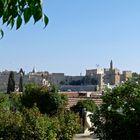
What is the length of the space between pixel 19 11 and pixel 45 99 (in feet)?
66.3

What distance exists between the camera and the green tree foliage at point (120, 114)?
8.27 meters

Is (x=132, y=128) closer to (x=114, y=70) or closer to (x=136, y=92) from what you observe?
(x=136, y=92)

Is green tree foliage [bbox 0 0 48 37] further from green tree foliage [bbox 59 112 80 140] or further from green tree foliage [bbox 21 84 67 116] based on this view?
green tree foliage [bbox 21 84 67 116]

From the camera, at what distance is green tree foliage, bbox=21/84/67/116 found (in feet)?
73.0

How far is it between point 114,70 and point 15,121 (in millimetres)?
162178

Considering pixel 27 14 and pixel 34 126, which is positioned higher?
pixel 27 14

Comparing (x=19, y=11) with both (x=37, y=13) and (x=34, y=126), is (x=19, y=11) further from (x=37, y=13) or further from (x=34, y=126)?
(x=34, y=126)

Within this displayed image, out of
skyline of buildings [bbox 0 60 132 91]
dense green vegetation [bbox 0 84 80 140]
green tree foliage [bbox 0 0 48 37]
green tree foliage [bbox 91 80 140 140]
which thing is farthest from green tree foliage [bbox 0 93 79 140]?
skyline of buildings [bbox 0 60 132 91]

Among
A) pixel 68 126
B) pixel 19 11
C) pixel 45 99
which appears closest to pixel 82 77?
pixel 45 99

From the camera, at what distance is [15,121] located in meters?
10.9

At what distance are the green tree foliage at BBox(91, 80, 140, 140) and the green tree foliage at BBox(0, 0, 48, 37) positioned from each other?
6.00 meters

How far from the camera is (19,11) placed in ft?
7.92

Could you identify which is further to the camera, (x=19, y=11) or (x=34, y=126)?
(x=34, y=126)

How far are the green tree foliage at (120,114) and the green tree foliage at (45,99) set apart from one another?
13085 mm
